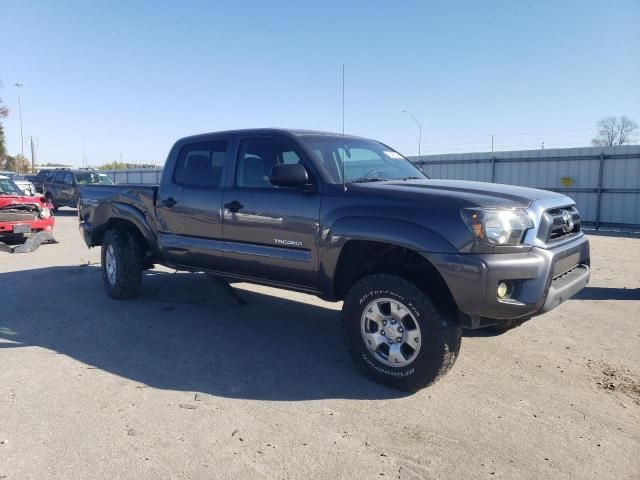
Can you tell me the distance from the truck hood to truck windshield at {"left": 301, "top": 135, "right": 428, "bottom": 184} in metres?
0.29

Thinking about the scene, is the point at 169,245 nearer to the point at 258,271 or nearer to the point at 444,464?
the point at 258,271

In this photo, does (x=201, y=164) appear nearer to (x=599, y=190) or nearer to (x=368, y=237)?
(x=368, y=237)

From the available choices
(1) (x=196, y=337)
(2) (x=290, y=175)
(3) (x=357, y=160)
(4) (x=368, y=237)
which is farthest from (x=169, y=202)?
(4) (x=368, y=237)

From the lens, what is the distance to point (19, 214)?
36.8 feet

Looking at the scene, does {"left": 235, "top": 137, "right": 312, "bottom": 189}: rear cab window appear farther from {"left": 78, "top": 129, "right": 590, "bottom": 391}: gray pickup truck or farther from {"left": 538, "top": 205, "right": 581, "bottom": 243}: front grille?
{"left": 538, "top": 205, "right": 581, "bottom": 243}: front grille

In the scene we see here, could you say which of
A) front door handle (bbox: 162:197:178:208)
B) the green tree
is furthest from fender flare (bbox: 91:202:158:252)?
the green tree

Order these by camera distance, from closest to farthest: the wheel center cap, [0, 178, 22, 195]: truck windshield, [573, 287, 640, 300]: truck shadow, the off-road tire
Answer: the wheel center cap < the off-road tire < [573, 287, 640, 300]: truck shadow < [0, 178, 22, 195]: truck windshield

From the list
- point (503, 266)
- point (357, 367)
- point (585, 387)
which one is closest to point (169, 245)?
point (357, 367)

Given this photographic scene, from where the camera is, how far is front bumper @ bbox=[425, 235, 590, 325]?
338 cm

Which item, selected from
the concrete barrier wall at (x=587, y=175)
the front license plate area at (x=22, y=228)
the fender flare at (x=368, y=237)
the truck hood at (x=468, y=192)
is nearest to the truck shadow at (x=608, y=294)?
the truck hood at (x=468, y=192)

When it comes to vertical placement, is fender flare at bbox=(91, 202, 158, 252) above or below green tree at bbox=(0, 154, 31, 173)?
below

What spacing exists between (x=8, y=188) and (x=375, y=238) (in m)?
10.8

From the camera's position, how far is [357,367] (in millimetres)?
4051

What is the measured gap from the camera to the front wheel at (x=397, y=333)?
3605mm
